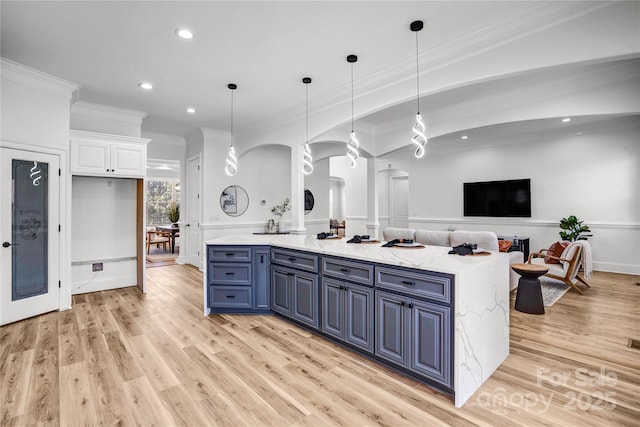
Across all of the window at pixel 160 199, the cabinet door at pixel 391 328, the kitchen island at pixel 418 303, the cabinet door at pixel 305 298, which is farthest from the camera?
the window at pixel 160 199

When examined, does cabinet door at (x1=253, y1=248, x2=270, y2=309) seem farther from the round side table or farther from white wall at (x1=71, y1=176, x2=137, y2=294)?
the round side table

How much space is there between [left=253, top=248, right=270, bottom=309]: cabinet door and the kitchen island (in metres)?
0.32

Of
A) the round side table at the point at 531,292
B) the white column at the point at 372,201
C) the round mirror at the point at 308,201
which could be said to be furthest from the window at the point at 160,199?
the round side table at the point at 531,292

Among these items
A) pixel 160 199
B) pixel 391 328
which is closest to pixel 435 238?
pixel 391 328

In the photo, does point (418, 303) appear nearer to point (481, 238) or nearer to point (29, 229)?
point (481, 238)

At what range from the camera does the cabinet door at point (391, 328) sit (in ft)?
7.87

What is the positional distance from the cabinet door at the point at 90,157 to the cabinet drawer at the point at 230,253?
228cm

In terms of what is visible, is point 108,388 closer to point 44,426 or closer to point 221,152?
point 44,426

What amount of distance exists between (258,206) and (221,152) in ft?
4.69

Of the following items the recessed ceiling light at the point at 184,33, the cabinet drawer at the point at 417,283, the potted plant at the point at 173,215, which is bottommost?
the cabinet drawer at the point at 417,283

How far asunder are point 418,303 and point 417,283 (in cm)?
15

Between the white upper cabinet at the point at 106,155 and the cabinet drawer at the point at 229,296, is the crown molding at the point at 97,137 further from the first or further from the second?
the cabinet drawer at the point at 229,296

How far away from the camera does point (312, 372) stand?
8.30ft

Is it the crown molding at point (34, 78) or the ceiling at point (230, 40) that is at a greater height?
the ceiling at point (230, 40)
